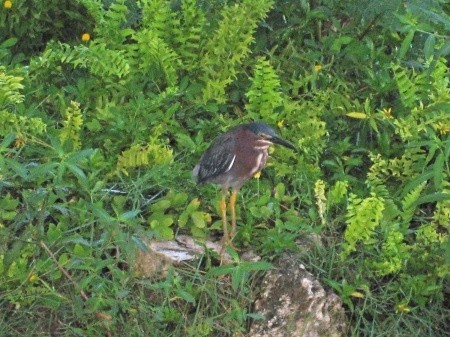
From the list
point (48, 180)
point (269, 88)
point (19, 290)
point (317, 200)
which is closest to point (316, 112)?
point (269, 88)

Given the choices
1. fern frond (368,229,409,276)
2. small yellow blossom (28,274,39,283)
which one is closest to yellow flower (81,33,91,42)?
small yellow blossom (28,274,39,283)

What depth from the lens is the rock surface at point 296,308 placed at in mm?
5613

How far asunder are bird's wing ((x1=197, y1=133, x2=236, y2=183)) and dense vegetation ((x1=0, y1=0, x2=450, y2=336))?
19 cm

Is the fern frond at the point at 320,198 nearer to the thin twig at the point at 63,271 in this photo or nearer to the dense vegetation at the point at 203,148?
the dense vegetation at the point at 203,148

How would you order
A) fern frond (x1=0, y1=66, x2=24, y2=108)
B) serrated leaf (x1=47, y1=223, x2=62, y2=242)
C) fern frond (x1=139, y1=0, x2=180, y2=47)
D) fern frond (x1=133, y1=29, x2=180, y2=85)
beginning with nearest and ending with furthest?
serrated leaf (x1=47, y1=223, x2=62, y2=242) → fern frond (x1=0, y1=66, x2=24, y2=108) → fern frond (x1=133, y1=29, x2=180, y2=85) → fern frond (x1=139, y1=0, x2=180, y2=47)

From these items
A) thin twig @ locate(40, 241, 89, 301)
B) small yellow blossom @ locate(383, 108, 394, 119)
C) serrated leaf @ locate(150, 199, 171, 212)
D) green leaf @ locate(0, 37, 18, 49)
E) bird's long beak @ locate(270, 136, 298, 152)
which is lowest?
Result: thin twig @ locate(40, 241, 89, 301)

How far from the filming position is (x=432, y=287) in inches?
229

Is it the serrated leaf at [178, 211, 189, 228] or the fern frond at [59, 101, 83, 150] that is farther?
the fern frond at [59, 101, 83, 150]

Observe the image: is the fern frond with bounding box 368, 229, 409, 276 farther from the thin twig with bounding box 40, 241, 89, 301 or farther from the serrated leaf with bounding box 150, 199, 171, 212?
the thin twig with bounding box 40, 241, 89, 301

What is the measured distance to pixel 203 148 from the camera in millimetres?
6602

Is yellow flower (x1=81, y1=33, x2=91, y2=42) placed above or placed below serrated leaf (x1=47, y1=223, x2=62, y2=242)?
above

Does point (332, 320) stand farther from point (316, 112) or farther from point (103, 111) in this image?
point (103, 111)

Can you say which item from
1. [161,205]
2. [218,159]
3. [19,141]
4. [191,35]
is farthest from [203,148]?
[19,141]

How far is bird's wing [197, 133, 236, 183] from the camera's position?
19.8 ft
